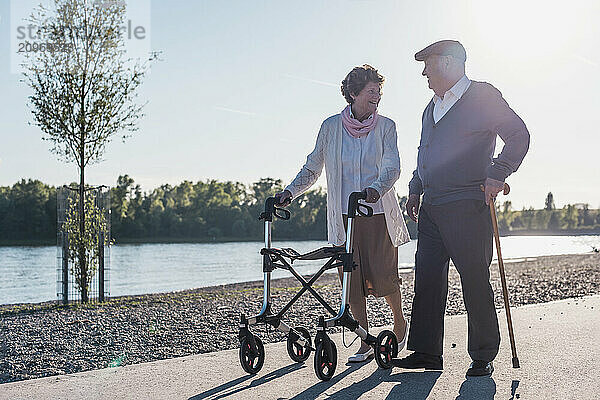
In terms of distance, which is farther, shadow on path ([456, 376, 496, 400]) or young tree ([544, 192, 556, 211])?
young tree ([544, 192, 556, 211])

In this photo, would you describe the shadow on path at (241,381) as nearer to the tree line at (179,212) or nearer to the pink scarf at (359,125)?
the pink scarf at (359,125)

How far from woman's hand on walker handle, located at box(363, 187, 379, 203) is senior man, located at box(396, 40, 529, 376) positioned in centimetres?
38

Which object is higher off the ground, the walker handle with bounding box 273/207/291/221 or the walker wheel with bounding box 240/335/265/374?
the walker handle with bounding box 273/207/291/221

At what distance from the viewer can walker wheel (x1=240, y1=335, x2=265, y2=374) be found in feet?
14.3

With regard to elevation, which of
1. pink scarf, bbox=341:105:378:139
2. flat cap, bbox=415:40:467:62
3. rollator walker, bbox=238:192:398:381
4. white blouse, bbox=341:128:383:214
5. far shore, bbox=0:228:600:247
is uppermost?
flat cap, bbox=415:40:467:62

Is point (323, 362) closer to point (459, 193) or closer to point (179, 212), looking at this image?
point (459, 193)

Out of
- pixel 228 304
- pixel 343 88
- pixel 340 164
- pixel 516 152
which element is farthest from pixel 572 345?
pixel 228 304

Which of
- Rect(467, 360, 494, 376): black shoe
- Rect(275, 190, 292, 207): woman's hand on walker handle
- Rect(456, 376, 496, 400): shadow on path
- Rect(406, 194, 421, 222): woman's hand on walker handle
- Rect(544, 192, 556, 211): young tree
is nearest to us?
Rect(456, 376, 496, 400): shadow on path

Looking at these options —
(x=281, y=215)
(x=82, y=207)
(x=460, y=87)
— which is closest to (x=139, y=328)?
(x=281, y=215)

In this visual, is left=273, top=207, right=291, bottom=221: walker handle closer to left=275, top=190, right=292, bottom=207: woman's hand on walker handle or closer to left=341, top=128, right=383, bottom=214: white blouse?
left=275, top=190, right=292, bottom=207: woman's hand on walker handle

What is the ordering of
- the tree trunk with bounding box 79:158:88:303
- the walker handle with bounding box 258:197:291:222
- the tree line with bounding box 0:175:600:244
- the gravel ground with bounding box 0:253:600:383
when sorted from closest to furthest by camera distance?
1. the walker handle with bounding box 258:197:291:222
2. the gravel ground with bounding box 0:253:600:383
3. the tree trunk with bounding box 79:158:88:303
4. the tree line with bounding box 0:175:600:244

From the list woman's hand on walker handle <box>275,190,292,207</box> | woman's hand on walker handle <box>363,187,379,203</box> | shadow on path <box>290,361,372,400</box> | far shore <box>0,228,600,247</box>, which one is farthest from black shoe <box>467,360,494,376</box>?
far shore <box>0,228,600,247</box>

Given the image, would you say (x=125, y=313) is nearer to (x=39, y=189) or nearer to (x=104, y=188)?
(x=104, y=188)

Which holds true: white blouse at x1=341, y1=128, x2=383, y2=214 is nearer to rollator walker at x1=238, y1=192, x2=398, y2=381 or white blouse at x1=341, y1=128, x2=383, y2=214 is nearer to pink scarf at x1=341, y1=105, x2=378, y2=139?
pink scarf at x1=341, y1=105, x2=378, y2=139
